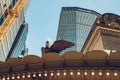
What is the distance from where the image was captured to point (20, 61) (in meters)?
11.8

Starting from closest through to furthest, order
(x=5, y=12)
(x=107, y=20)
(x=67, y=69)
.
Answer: (x=67, y=69), (x=107, y=20), (x=5, y=12)

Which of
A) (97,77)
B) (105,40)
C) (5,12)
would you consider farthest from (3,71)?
(5,12)

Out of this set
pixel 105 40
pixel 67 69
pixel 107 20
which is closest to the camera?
pixel 67 69

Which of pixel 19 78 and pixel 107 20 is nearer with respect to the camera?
pixel 19 78

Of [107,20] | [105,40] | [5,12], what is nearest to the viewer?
[105,40]

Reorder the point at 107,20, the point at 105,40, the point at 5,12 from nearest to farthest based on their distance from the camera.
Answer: the point at 105,40
the point at 107,20
the point at 5,12

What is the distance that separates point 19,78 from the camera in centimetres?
1185

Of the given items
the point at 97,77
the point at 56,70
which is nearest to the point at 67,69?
the point at 56,70

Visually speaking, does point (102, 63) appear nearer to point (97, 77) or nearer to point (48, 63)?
point (97, 77)

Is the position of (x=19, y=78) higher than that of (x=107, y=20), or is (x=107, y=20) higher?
(x=107, y=20)

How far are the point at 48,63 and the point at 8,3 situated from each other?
131623mm

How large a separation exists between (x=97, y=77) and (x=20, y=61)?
2933 mm

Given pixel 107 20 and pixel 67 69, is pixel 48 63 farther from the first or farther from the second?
pixel 107 20

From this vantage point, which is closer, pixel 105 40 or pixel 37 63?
pixel 37 63
